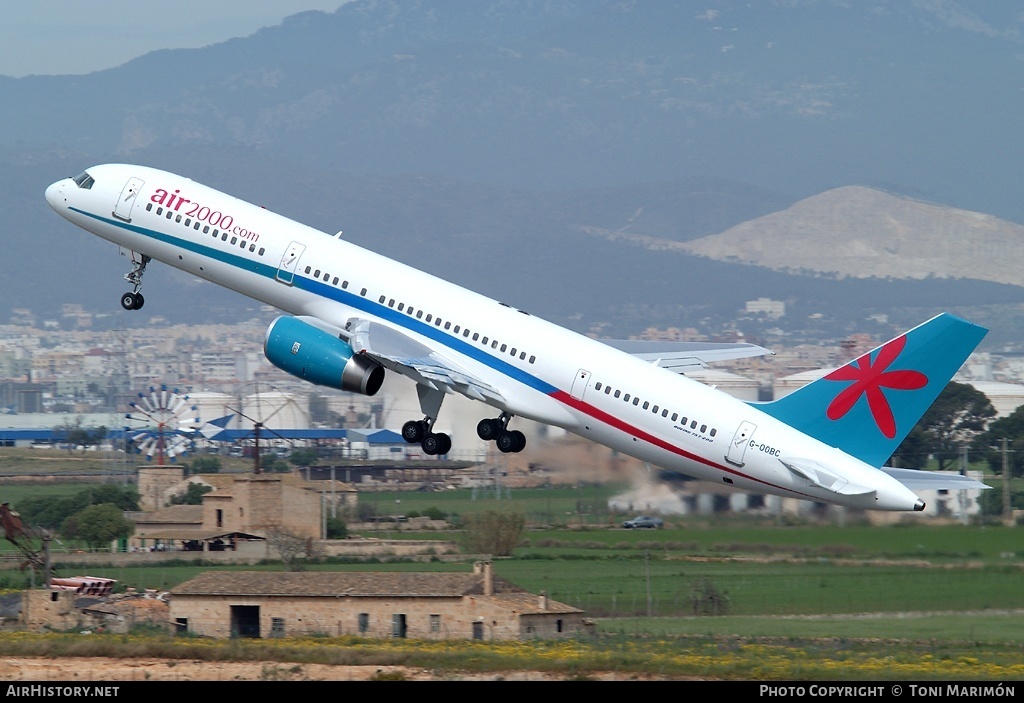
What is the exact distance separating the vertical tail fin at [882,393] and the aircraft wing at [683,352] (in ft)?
25.9

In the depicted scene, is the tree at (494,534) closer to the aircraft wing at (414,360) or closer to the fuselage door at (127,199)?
the aircraft wing at (414,360)

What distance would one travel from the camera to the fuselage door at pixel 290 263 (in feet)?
140

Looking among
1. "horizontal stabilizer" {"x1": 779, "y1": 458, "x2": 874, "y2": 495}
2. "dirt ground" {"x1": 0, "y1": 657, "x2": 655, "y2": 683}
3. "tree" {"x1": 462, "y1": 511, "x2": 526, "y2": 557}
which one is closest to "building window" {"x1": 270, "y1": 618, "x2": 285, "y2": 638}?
"dirt ground" {"x1": 0, "y1": 657, "x2": 655, "y2": 683}

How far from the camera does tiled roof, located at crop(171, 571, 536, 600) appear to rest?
46.1 metres

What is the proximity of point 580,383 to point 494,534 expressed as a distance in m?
16.1

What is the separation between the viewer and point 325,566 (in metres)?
56.1

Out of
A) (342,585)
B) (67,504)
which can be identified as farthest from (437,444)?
(67,504)

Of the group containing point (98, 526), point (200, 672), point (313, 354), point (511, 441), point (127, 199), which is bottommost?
point (200, 672)

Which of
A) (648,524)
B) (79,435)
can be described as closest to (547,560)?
(648,524)

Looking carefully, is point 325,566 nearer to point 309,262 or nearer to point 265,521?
point 265,521

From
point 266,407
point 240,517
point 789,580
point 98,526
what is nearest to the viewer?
point 789,580

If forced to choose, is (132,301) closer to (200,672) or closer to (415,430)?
(415,430)

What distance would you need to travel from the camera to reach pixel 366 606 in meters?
46.8

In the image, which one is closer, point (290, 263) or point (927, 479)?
point (927, 479)
